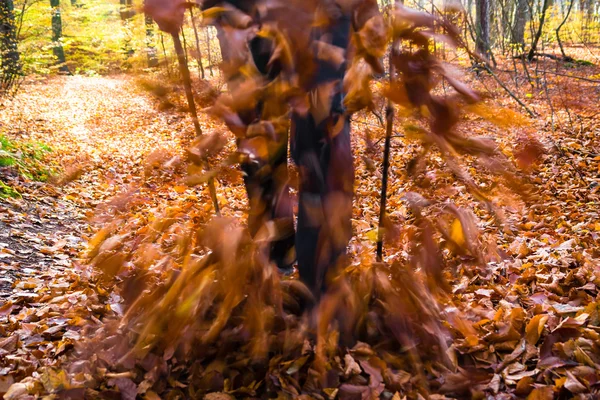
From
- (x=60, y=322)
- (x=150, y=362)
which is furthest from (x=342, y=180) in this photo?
(x=60, y=322)

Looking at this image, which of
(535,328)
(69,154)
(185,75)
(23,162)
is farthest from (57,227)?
(535,328)

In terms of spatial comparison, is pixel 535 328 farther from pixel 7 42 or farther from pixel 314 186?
pixel 7 42

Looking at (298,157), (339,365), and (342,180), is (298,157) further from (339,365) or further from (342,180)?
(339,365)

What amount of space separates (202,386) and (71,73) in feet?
77.5

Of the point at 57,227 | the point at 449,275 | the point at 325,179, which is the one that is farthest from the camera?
the point at 57,227

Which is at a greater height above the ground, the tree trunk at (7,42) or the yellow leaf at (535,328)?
the tree trunk at (7,42)

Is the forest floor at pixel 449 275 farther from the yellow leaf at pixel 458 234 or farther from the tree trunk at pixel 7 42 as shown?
Answer: the tree trunk at pixel 7 42

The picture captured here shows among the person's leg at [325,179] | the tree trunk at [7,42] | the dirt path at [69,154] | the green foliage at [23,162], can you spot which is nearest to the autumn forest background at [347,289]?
the person's leg at [325,179]

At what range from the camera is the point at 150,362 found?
5.94ft

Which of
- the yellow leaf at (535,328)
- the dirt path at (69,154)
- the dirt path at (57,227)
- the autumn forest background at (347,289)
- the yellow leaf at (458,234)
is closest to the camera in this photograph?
the autumn forest background at (347,289)

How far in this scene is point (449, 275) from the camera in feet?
8.72

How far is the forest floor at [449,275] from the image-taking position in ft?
5.35

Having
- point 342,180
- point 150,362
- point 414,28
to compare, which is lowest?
point 150,362

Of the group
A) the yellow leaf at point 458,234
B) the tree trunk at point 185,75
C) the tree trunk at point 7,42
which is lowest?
the yellow leaf at point 458,234
